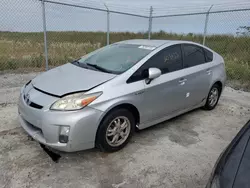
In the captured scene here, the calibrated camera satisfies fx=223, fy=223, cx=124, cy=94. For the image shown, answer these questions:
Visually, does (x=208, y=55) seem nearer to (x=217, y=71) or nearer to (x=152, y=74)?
(x=217, y=71)

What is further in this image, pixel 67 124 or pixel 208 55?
pixel 208 55

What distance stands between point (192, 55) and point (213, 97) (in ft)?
3.85

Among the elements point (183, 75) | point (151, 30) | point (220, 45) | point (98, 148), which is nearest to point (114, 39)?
point (151, 30)

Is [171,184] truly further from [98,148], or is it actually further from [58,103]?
[58,103]

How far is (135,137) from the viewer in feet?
11.6

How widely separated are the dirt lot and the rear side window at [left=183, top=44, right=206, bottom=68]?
3.62ft

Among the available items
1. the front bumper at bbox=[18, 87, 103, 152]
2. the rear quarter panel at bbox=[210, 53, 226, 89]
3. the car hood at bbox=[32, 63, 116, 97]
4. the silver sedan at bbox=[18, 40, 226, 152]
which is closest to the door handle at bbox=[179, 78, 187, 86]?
the silver sedan at bbox=[18, 40, 226, 152]

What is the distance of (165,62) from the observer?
11.7 feet

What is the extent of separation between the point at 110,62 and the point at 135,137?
1.24m

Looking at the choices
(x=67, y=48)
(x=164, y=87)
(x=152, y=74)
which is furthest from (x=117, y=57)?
(x=67, y=48)

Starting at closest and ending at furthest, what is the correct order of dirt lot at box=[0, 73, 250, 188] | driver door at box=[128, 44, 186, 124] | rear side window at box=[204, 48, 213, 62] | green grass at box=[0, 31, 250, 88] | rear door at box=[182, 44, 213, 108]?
dirt lot at box=[0, 73, 250, 188], driver door at box=[128, 44, 186, 124], rear door at box=[182, 44, 213, 108], rear side window at box=[204, 48, 213, 62], green grass at box=[0, 31, 250, 88]

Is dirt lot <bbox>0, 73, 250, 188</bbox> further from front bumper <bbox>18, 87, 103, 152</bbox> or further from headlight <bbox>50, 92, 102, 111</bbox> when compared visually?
headlight <bbox>50, 92, 102, 111</bbox>

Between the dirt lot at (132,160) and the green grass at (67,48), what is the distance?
4263mm

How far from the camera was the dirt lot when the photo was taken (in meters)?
2.51
